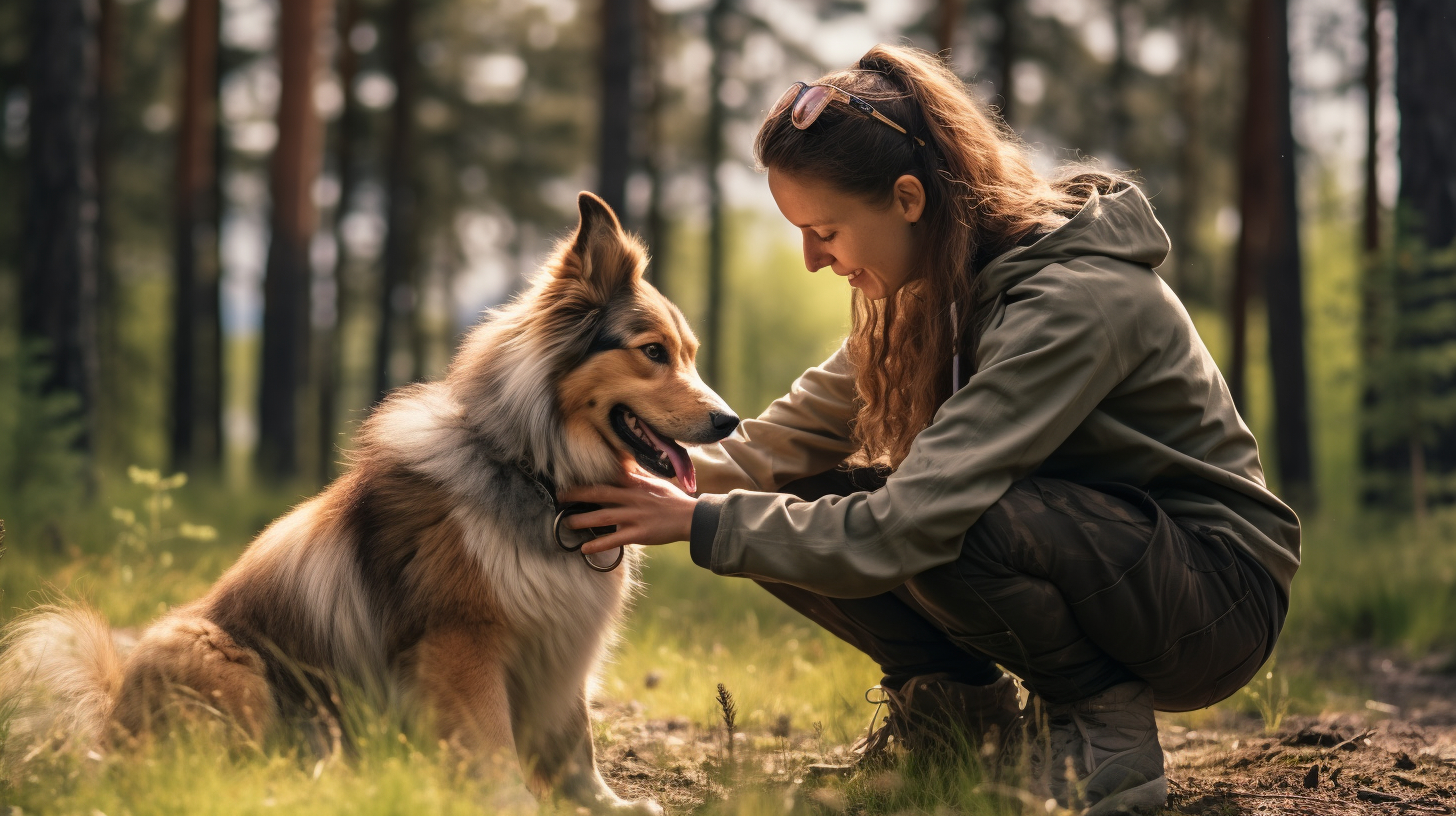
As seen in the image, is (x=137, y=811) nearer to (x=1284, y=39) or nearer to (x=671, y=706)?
(x=671, y=706)

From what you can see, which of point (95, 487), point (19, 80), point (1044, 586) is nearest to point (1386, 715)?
point (1044, 586)

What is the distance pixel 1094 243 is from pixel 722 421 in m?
1.19

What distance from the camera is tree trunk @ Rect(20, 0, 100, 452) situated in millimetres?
7504

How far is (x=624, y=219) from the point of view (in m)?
9.51

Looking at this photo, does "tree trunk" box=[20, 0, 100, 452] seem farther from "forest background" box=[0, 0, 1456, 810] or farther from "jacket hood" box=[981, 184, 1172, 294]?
"jacket hood" box=[981, 184, 1172, 294]

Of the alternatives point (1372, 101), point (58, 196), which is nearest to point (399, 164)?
point (58, 196)

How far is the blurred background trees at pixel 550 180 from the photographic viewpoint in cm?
757

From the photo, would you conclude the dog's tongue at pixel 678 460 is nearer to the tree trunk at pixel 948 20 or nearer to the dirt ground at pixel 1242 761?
the dirt ground at pixel 1242 761

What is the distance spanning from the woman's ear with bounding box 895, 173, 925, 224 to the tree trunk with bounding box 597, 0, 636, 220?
6.80 m

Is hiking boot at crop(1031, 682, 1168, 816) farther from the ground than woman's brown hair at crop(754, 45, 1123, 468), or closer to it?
closer to it

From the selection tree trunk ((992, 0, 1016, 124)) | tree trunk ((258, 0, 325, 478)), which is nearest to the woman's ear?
tree trunk ((258, 0, 325, 478))

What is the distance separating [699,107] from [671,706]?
15948 mm

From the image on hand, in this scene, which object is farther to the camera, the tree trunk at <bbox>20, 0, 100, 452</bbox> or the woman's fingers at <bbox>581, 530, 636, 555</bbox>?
the tree trunk at <bbox>20, 0, 100, 452</bbox>

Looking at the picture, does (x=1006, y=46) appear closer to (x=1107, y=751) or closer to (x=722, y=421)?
(x=722, y=421)
